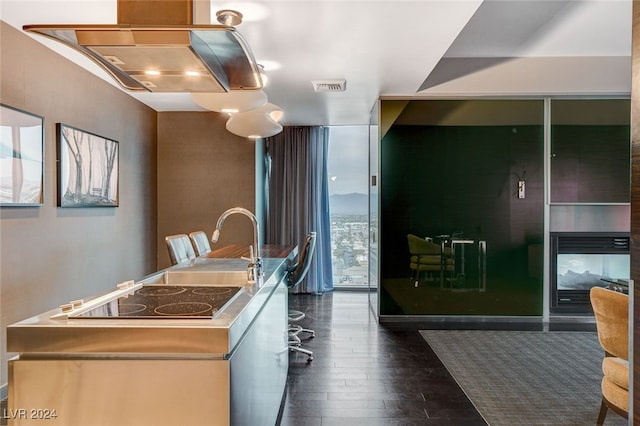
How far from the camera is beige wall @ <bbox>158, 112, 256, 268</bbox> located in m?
5.41

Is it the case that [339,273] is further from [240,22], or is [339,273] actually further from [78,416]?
[78,416]

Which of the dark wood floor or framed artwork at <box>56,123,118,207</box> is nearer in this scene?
the dark wood floor

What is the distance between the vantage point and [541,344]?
3.82 m

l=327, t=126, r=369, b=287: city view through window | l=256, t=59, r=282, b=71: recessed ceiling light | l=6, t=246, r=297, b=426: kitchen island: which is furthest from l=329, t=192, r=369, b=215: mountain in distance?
l=6, t=246, r=297, b=426: kitchen island

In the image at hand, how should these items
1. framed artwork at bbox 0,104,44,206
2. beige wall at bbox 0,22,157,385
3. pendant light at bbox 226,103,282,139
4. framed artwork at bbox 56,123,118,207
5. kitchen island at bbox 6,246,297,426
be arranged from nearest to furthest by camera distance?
kitchen island at bbox 6,246,297,426
framed artwork at bbox 0,104,44,206
beige wall at bbox 0,22,157,385
pendant light at bbox 226,103,282,139
framed artwork at bbox 56,123,118,207

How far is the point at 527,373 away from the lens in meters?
3.13

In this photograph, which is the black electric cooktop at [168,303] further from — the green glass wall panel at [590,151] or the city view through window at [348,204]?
the city view through window at [348,204]

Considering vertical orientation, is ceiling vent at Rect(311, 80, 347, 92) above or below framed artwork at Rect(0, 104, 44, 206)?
above

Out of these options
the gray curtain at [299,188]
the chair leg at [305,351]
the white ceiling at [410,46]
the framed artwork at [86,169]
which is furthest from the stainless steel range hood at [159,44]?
the gray curtain at [299,188]

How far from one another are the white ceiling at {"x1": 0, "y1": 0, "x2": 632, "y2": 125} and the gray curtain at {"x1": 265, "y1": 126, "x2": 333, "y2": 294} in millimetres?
498

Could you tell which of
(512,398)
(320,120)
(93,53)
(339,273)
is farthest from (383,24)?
(339,273)

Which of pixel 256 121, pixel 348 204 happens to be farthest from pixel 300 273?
pixel 348 204

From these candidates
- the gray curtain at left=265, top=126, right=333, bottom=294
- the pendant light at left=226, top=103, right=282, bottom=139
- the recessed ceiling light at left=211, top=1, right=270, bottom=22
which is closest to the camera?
the recessed ceiling light at left=211, top=1, right=270, bottom=22

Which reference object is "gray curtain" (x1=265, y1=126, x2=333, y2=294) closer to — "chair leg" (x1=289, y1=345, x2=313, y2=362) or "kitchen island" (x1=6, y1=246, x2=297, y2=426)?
"chair leg" (x1=289, y1=345, x2=313, y2=362)
